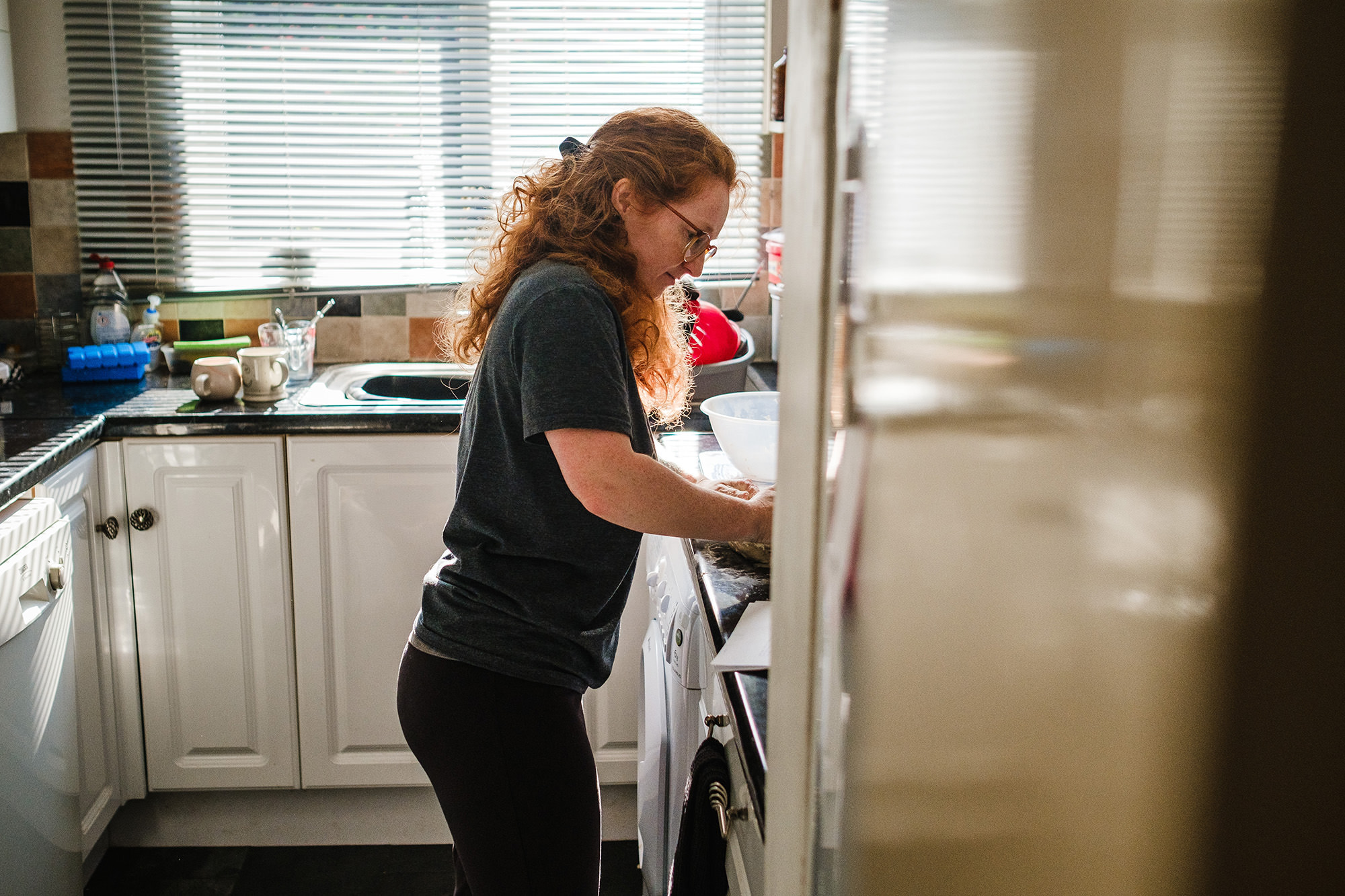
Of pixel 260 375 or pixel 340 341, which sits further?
pixel 340 341

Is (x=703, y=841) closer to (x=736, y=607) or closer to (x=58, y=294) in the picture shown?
(x=736, y=607)

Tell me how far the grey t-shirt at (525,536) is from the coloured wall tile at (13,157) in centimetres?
→ 206

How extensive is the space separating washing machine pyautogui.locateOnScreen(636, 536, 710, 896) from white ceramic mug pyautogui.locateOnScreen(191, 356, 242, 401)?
1.01m

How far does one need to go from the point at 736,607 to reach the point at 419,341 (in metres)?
1.87

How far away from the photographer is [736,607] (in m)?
1.19

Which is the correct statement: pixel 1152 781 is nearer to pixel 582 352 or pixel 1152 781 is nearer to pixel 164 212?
pixel 582 352

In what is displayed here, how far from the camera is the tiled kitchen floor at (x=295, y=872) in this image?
2.18m

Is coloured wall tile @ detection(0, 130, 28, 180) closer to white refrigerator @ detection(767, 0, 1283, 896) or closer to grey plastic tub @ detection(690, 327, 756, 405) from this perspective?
grey plastic tub @ detection(690, 327, 756, 405)

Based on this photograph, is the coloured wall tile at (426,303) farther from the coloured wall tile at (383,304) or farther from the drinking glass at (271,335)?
the drinking glass at (271,335)

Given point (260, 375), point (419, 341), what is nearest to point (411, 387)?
point (419, 341)

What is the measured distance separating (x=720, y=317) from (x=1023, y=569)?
81.5 inches

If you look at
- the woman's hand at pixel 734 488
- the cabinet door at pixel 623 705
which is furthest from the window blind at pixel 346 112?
the woman's hand at pixel 734 488

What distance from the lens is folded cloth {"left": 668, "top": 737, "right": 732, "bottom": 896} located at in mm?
1092

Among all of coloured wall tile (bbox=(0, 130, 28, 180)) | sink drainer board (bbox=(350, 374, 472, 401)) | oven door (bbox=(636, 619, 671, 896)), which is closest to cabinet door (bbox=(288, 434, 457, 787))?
sink drainer board (bbox=(350, 374, 472, 401))
